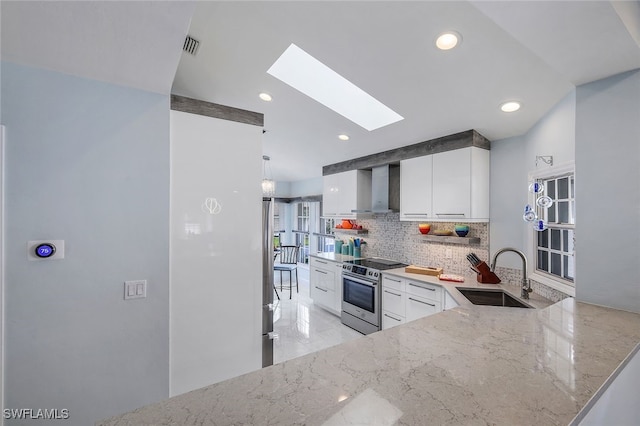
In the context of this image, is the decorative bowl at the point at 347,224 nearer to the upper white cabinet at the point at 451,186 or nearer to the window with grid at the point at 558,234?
the upper white cabinet at the point at 451,186

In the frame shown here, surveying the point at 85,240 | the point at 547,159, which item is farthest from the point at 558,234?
the point at 85,240

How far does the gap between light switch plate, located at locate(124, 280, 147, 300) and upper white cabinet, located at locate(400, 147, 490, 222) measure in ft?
9.99

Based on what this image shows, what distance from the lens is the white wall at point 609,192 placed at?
1.54 metres

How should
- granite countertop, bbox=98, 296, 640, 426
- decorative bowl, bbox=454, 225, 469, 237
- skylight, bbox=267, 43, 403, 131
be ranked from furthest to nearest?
1. decorative bowl, bbox=454, 225, 469, 237
2. skylight, bbox=267, 43, 403, 131
3. granite countertop, bbox=98, 296, 640, 426

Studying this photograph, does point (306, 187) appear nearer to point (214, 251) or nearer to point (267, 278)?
point (267, 278)

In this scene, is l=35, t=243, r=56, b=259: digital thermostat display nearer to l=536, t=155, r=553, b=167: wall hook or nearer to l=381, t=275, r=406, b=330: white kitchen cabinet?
l=381, t=275, r=406, b=330: white kitchen cabinet

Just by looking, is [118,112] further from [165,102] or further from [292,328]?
[292,328]

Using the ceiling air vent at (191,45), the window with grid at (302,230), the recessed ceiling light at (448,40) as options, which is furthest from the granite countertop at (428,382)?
the window with grid at (302,230)

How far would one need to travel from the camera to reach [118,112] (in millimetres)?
1795

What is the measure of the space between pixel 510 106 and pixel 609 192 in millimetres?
1243

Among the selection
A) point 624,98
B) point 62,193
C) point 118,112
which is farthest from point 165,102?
point 624,98

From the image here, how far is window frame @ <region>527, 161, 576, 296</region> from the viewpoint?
7.10 feet

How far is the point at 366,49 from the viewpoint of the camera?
7.07 feet

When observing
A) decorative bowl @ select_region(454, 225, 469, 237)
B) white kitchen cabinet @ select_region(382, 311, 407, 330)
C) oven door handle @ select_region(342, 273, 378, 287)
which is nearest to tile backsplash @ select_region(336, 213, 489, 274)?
decorative bowl @ select_region(454, 225, 469, 237)
